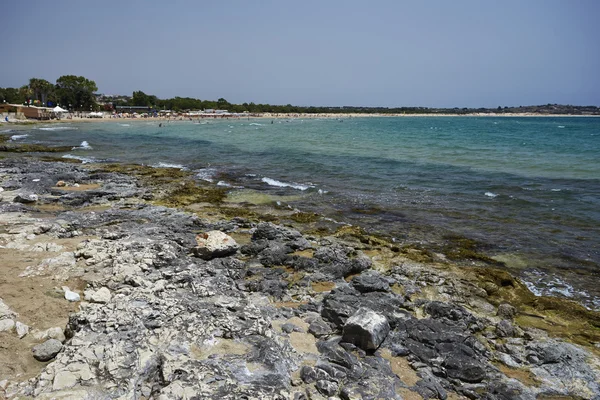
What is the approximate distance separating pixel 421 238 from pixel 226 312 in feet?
25.2

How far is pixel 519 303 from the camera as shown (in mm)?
8070

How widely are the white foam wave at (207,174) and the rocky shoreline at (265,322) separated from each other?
34.0 ft

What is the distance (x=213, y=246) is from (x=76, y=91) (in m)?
109

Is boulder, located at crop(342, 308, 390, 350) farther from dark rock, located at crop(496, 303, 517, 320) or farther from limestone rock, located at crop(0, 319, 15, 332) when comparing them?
limestone rock, located at crop(0, 319, 15, 332)

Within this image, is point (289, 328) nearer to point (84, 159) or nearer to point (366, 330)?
point (366, 330)

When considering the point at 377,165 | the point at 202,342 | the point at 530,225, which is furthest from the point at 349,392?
the point at 377,165

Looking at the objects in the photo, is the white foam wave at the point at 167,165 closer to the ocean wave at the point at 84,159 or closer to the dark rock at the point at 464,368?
the ocean wave at the point at 84,159

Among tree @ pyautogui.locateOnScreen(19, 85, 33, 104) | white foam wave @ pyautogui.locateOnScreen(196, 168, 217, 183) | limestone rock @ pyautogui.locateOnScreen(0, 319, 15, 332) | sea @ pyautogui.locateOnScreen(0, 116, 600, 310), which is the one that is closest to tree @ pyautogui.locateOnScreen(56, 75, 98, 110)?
tree @ pyautogui.locateOnScreen(19, 85, 33, 104)

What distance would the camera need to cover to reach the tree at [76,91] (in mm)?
97062

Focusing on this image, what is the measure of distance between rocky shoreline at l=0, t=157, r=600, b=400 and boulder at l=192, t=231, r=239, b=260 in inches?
1.3

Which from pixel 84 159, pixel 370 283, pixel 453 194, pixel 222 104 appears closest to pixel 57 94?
pixel 222 104

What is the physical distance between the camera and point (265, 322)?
6238mm

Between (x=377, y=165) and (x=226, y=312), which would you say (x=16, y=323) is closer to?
(x=226, y=312)

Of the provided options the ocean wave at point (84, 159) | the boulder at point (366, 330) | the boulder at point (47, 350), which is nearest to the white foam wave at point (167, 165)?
the ocean wave at point (84, 159)
